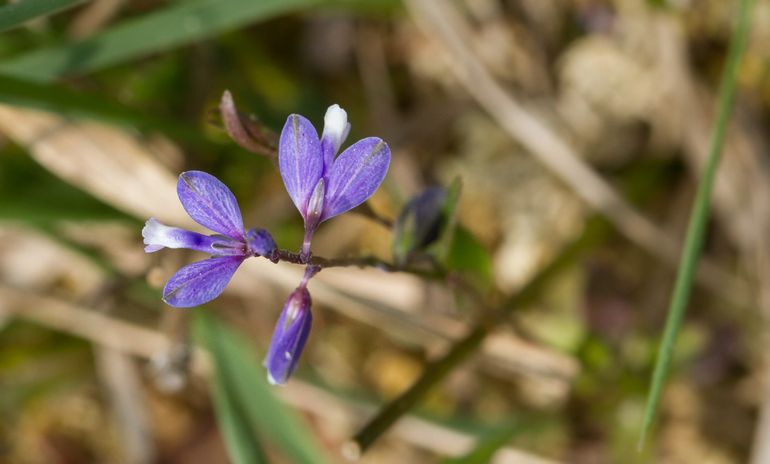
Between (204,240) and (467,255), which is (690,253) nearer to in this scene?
(467,255)

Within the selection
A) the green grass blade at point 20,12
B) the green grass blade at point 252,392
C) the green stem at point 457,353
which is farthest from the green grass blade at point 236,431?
the green grass blade at point 20,12

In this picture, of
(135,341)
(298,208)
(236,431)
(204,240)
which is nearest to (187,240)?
(204,240)

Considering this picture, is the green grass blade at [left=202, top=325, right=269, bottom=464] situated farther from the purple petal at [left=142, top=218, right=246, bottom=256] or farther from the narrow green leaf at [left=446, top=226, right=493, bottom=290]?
the purple petal at [left=142, top=218, right=246, bottom=256]

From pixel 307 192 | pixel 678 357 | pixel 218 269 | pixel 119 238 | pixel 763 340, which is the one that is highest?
pixel 763 340

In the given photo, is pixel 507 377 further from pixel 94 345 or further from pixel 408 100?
pixel 94 345

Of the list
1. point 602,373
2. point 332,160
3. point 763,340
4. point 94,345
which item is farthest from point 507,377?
point 332,160

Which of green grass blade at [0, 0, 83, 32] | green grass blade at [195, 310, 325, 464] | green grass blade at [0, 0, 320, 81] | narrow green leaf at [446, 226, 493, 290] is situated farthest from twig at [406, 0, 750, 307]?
green grass blade at [0, 0, 83, 32]
